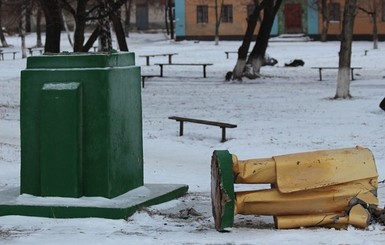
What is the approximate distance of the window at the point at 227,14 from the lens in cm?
6131

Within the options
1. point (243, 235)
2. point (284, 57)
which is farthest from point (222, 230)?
point (284, 57)

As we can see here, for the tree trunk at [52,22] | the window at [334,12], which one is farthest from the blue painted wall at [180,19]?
the tree trunk at [52,22]

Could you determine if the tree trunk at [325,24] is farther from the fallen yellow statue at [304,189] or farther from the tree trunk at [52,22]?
the fallen yellow statue at [304,189]

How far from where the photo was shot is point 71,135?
7070mm

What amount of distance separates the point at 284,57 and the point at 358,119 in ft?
78.9

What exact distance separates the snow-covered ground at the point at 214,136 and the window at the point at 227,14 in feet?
75.7

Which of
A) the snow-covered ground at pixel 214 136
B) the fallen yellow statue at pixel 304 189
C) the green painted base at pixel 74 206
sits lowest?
the snow-covered ground at pixel 214 136

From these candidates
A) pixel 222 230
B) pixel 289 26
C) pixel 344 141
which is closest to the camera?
pixel 222 230

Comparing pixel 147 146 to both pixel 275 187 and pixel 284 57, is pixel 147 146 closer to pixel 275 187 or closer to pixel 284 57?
pixel 275 187

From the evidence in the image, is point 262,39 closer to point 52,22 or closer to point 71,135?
point 52,22

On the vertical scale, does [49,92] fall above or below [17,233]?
above

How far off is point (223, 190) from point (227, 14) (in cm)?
5589

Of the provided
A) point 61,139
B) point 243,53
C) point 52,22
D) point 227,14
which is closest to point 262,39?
point 243,53

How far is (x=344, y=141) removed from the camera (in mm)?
13945
